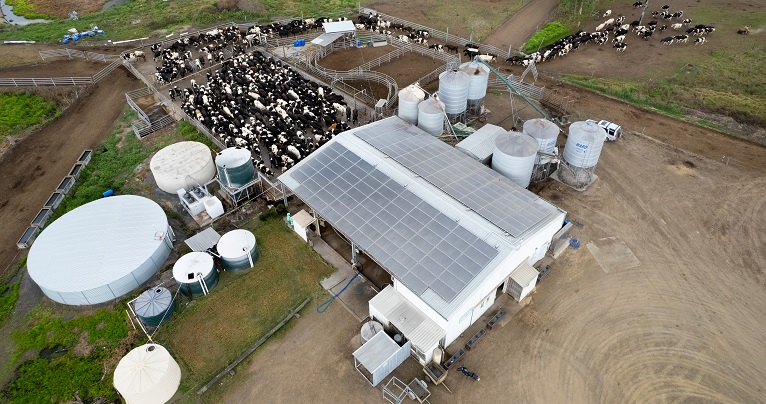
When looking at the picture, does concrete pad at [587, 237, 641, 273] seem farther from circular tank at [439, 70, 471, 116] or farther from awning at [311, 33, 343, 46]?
awning at [311, 33, 343, 46]

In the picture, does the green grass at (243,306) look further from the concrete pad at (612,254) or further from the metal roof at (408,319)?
the concrete pad at (612,254)

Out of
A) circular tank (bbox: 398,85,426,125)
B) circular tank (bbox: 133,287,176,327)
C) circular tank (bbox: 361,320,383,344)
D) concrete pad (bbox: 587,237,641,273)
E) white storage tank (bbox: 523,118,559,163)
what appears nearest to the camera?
circular tank (bbox: 361,320,383,344)

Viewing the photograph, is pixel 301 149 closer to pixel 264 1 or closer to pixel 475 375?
pixel 475 375

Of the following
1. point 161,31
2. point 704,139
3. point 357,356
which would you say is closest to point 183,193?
point 357,356

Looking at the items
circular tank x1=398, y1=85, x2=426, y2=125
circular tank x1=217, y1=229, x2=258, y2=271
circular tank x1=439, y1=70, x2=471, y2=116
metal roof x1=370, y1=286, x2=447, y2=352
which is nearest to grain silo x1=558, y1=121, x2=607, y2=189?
circular tank x1=439, y1=70, x2=471, y2=116

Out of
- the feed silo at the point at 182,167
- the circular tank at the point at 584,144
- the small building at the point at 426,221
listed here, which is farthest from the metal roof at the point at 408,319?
the feed silo at the point at 182,167

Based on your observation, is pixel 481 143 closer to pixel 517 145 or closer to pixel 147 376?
pixel 517 145
